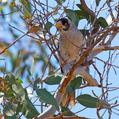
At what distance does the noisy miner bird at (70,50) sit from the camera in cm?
179

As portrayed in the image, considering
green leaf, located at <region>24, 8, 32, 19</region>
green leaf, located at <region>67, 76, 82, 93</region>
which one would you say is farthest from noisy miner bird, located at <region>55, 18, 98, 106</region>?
green leaf, located at <region>24, 8, 32, 19</region>

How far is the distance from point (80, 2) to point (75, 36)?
1.60 feet

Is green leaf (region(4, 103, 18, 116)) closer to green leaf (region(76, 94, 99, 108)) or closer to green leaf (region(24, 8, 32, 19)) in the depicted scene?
green leaf (region(76, 94, 99, 108))

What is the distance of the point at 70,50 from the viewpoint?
2.31 m

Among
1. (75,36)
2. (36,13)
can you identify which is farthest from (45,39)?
(75,36)

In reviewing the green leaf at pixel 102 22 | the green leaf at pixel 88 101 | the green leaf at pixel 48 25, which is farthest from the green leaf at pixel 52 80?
the green leaf at pixel 102 22

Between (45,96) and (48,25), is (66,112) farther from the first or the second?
(48,25)

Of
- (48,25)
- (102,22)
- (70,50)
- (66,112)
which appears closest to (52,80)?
(66,112)

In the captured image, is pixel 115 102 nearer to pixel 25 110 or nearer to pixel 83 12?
pixel 25 110

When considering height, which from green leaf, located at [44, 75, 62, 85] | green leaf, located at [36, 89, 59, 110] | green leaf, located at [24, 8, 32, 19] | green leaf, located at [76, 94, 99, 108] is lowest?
green leaf, located at [76, 94, 99, 108]

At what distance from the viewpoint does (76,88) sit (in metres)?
1.69

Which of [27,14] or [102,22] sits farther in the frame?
[102,22]

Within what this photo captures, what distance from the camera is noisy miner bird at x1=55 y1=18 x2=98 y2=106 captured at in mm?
1795

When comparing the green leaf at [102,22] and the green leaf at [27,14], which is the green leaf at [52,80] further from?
the green leaf at [102,22]
